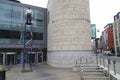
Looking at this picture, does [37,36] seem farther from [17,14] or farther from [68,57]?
[68,57]

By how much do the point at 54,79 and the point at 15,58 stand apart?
504 inches

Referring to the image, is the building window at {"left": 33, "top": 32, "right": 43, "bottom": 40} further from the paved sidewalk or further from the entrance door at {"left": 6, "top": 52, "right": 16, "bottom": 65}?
the paved sidewalk

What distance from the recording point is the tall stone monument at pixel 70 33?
711 inches

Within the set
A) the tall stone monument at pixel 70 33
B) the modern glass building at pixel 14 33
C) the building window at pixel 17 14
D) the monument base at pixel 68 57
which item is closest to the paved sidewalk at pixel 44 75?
the monument base at pixel 68 57

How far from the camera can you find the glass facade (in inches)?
802

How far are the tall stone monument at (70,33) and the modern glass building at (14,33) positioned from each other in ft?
15.7

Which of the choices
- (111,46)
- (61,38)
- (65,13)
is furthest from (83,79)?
(111,46)

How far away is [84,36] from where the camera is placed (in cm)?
1875

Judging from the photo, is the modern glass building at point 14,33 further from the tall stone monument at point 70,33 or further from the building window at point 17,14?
the tall stone monument at point 70,33

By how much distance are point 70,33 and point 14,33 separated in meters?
9.19

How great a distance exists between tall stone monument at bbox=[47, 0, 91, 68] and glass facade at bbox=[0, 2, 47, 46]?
4.87 meters

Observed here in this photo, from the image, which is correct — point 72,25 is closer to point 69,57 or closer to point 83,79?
point 69,57

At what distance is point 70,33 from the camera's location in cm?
1839

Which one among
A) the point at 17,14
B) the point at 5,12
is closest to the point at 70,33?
the point at 17,14
